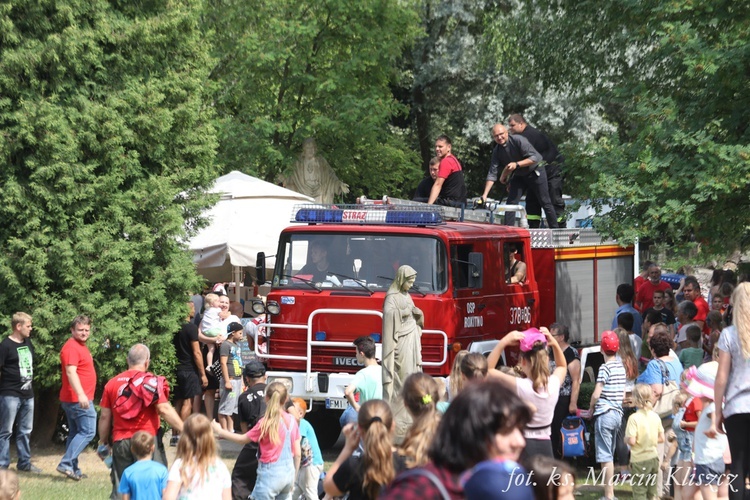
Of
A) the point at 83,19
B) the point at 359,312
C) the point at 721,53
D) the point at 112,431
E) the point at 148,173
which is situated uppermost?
the point at 83,19

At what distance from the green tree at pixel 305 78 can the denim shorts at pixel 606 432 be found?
14733 millimetres

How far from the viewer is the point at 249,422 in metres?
8.46

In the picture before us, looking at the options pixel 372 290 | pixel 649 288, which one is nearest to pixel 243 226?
pixel 372 290

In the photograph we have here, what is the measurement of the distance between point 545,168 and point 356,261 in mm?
4286

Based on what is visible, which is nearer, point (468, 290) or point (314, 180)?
point (468, 290)

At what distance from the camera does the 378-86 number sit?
42.1 feet

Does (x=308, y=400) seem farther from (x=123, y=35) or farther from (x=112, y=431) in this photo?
(x=123, y=35)

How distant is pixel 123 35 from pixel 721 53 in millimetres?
7287

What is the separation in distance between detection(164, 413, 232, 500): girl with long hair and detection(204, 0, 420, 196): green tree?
17098 millimetres

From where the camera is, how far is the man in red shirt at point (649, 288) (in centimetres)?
1634

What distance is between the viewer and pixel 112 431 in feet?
27.8

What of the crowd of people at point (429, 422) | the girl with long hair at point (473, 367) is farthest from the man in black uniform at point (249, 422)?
the girl with long hair at point (473, 367)

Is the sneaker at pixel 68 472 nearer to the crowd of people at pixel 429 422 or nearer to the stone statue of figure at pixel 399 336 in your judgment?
the crowd of people at pixel 429 422

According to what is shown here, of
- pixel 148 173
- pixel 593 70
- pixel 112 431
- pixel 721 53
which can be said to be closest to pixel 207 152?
pixel 148 173
